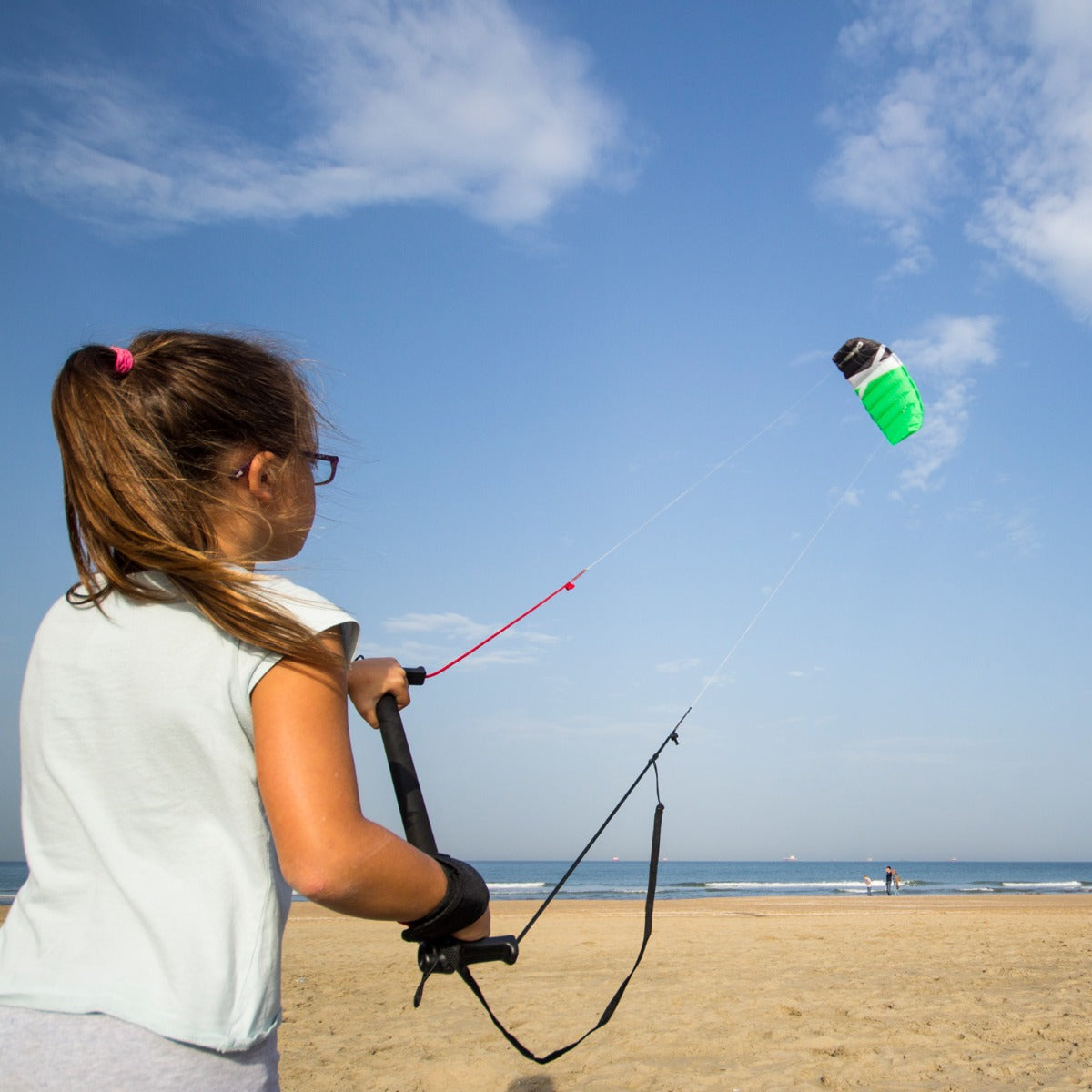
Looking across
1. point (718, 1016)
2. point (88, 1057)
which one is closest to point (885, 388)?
point (718, 1016)

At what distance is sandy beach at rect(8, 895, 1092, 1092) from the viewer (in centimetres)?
459

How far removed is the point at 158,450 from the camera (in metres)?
1.07

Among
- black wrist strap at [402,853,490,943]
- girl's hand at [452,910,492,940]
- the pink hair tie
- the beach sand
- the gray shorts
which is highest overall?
the pink hair tie

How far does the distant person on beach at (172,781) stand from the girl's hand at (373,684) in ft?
0.63

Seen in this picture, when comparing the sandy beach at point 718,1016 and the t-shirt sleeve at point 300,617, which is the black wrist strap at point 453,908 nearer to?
the t-shirt sleeve at point 300,617

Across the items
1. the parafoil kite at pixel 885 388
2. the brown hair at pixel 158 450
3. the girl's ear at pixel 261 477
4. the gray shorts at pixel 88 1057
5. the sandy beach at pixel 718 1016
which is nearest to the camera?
the gray shorts at pixel 88 1057

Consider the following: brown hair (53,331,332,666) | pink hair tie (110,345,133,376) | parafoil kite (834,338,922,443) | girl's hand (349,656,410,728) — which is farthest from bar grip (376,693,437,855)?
parafoil kite (834,338,922,443)

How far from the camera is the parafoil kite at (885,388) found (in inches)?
298

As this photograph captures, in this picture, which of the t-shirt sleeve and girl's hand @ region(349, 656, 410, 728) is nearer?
the t-shirt sleeve

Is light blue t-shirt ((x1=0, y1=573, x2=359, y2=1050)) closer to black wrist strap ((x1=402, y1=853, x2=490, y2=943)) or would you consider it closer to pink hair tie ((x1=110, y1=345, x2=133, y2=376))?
black wrist strap ((x1=402, y1=853, x2=490, y2=943))

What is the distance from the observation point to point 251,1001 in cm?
94

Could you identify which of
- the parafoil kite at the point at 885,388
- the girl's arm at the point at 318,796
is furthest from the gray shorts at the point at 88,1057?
the parafoil kite at the point at 885,388

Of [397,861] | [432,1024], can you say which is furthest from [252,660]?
[432,1024]

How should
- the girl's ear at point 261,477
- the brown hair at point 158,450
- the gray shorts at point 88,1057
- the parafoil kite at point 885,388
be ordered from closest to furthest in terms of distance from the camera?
1. the gray shorts at point 88,1057
2. the brown hair at point 158,450
3. the girl's ear at point 261,477
4. the parafoil kite at point 885,388
